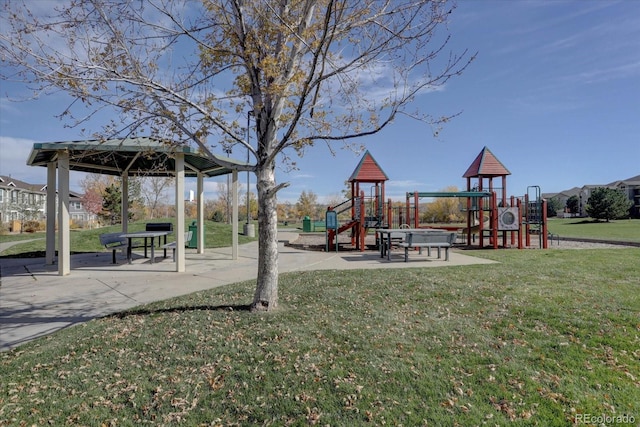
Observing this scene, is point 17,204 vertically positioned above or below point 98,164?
below

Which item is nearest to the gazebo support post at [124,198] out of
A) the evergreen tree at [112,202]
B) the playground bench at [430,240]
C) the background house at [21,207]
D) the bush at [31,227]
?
the playground bench at [430,240]

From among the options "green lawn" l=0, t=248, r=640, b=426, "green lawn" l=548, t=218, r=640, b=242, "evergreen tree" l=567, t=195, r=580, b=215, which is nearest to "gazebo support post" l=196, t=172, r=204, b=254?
"green lawn" l=0, t=248, r=640, b=426

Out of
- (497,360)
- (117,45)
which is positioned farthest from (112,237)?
(497,360)

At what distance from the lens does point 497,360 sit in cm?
380

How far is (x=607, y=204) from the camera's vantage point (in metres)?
47.1

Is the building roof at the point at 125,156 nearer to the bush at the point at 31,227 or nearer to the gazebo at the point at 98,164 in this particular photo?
the gazebo at the point at 98,164

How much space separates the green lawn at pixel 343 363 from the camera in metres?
3.00

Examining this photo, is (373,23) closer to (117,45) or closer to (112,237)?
(117,45)

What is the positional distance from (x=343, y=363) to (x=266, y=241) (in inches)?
83.9

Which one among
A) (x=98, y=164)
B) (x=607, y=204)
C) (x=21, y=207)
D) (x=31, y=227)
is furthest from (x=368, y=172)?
(x=607, y=204)

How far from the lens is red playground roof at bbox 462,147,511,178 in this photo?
16172 mm

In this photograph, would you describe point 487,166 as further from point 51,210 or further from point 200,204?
point 51,210

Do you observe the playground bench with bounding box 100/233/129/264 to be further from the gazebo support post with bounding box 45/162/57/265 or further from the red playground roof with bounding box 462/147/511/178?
the red playground roof with bounding box 462/147/511/178

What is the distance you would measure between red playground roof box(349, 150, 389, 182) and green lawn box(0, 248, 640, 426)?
9.30m
